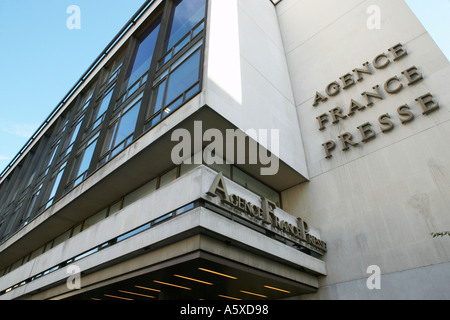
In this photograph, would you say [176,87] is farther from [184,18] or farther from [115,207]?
[115,207]

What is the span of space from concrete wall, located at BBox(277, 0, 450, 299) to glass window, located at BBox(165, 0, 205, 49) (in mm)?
6521

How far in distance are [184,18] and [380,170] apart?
39.1 feet

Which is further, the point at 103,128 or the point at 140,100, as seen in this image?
the point at 103,128

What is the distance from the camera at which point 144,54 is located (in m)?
18.0

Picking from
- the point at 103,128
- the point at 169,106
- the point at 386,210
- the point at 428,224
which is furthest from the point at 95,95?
the point at 428,224

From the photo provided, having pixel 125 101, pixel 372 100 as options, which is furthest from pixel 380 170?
pixel 125 101

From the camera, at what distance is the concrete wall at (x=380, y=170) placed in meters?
9.47

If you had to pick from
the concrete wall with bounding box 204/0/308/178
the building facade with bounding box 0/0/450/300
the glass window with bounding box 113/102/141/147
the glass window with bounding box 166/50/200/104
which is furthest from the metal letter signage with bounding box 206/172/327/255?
the glass window with bounding box 113/102/141/147

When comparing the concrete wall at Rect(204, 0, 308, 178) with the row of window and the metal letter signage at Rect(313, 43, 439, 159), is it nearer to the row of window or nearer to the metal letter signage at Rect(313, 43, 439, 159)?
the row of window

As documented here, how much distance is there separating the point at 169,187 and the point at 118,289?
13.3 ft

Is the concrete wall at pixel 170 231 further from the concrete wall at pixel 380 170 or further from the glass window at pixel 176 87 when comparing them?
the glass window at pixel 176 87

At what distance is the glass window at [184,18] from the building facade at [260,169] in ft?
0.36
